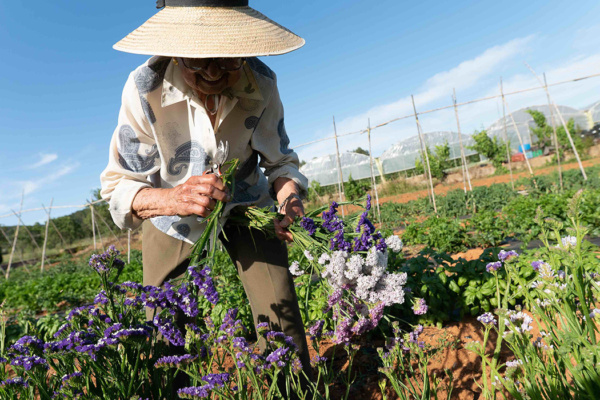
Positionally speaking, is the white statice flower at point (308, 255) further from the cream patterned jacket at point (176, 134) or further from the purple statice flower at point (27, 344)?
the purple statice flower at point (27, 344)

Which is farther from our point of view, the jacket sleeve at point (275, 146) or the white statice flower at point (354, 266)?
the jacket sleeve at point (275, 146)

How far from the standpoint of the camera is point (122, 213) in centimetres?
157

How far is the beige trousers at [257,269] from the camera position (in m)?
1.62

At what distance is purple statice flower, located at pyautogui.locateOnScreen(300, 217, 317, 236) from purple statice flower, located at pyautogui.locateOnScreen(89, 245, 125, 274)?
0.69m

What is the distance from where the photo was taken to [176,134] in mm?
1662

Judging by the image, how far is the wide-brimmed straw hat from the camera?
1.33 meters

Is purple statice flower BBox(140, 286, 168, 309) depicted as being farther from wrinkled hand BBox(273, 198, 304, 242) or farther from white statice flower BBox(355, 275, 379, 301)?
white statice flower BBox(355, 275, 379, 301)

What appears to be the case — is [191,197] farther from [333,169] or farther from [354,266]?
[333,169]

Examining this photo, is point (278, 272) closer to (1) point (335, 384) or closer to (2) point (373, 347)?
(1) point (335, 384)

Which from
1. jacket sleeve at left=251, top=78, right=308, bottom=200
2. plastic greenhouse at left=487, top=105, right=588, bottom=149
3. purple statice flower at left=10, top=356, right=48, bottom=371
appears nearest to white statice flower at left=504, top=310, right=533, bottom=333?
jacket sleeve at left=251, top=78, right=308, bottom=200

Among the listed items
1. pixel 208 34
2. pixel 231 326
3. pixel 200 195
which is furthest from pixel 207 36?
pixel 231 326

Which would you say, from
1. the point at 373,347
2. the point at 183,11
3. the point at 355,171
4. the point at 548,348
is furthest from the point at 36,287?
the point at 355,171

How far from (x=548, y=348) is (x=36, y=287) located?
7.90 metres

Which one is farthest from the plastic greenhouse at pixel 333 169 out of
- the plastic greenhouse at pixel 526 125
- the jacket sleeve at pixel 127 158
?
the jacket sleeve at pixel 127 158
